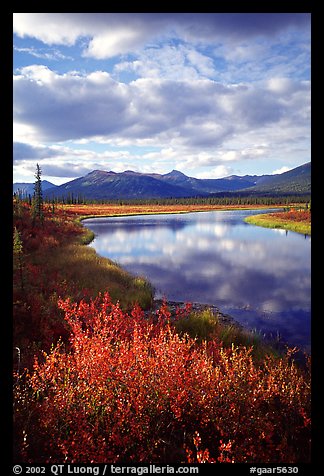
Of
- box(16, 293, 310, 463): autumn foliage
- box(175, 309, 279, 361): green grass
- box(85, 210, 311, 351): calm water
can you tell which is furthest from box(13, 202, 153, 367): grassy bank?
box(85, 210, 311, 351): calm water

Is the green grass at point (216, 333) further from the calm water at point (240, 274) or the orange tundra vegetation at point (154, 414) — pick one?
the orange tundra vegetation at point (154, 414)

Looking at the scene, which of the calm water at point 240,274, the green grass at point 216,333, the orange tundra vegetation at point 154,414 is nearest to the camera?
the orange tundra vegetation at point 154,414

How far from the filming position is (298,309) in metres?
14.2

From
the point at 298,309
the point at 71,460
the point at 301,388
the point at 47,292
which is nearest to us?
the point at 71,460

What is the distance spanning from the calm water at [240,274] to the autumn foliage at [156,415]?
6527mm

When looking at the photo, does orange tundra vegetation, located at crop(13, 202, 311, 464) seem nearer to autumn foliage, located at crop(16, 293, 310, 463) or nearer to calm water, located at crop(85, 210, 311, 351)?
autumn foliage, located at crop(16, 293, 310, 463)

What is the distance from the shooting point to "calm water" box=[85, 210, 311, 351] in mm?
13188

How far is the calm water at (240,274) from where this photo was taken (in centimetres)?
1319

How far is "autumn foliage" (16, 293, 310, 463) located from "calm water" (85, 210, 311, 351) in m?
6.53

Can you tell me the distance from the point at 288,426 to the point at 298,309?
1111 centimetres

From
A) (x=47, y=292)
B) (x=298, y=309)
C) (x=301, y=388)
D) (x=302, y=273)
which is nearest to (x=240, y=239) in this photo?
(x=302, y=273)

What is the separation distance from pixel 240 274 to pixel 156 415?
1843 cm

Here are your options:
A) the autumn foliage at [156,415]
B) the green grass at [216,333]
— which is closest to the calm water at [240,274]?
the green grass at [216,333]
